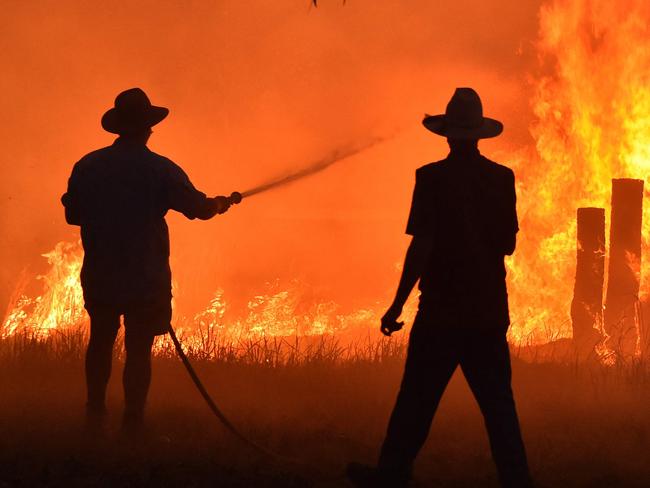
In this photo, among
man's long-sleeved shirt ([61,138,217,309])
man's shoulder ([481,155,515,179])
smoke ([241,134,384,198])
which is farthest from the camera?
smoke ([241,134,384,198])

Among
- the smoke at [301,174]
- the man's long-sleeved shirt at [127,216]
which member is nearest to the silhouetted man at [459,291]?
the smoke at [301,174]

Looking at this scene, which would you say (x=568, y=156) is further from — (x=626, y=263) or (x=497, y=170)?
(x=497, y=170)

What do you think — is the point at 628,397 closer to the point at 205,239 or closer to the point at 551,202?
the point at 551,202

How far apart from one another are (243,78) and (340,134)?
604cm

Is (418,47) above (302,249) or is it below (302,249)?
above

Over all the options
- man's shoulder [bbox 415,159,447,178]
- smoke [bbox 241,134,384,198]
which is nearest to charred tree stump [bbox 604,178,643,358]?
smoke [bbox 241,134,384,198]

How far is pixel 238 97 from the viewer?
4662 centimetres

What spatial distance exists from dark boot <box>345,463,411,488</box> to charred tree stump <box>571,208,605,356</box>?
8.05 metres

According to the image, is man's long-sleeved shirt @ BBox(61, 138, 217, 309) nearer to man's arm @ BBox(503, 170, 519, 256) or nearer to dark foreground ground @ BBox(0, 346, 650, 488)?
dark foreground ground @ BBox(0, 346, 650, 488)

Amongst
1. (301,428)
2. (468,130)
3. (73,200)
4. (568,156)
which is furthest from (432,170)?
(568,156)

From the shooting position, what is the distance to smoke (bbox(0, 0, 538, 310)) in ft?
125

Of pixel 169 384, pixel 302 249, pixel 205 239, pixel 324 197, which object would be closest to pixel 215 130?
pixel 205 239

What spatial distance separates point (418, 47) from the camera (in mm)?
43438

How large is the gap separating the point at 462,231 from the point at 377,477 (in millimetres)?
1594
